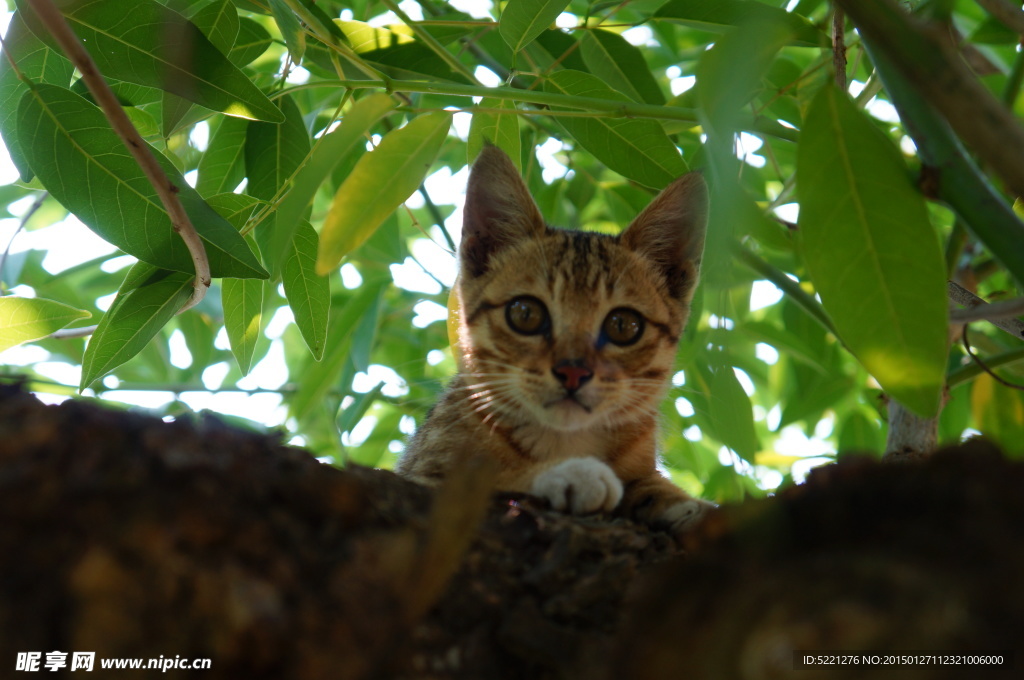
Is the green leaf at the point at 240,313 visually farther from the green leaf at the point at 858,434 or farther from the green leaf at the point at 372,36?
the green leaf at the point at 858,434

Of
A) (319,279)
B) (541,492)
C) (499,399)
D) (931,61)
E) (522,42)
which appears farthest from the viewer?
(499,399)

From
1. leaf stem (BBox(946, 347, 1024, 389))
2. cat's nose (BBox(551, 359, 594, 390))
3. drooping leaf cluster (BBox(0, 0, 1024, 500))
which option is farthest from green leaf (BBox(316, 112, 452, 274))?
leaf stem (BBox(946, 347, 1024, 389))

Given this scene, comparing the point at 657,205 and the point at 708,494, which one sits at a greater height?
the point at 657,205

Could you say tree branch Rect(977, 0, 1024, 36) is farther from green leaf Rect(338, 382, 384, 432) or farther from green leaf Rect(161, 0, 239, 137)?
green leaf Rect(338, 382, 384, 432)

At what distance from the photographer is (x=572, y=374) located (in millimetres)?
2957

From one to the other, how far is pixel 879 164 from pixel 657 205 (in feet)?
6.18

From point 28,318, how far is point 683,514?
82.6 inches

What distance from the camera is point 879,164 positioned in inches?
62.9

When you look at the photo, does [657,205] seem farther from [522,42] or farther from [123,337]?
[123,337]

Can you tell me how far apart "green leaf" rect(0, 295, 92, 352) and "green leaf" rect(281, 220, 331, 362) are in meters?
0.63

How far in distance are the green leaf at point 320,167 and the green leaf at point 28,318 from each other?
101 centimetres

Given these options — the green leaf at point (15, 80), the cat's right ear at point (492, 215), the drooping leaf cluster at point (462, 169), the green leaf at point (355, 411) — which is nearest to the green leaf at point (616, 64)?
the drooping leaf cluster at point (462, 169)

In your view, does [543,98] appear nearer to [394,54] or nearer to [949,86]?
[394,54]

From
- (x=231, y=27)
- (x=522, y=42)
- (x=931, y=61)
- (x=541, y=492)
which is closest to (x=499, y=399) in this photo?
(x=541, y=492)
